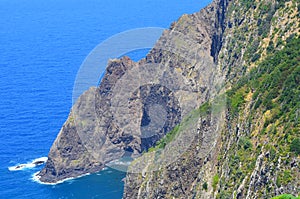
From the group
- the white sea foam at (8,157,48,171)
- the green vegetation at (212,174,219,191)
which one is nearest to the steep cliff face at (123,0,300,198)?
the green vegetation at (212,174,219,191)

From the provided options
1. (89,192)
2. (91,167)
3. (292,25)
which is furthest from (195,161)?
(91,167)

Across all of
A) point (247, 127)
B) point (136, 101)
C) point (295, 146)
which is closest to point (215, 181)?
point (247, 127)

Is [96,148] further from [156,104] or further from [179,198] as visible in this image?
[179,198]

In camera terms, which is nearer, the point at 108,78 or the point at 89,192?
the point at 89,192

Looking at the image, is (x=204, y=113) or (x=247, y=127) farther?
(x=204, y=113)

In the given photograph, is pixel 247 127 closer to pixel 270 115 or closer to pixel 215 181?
pixel 270 115

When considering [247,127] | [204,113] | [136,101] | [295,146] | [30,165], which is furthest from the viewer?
[136,101]

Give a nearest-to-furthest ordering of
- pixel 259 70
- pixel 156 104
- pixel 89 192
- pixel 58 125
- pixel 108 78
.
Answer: pixel 259 70 → pixel 89 192 → pixel 156 104 → pixel 108 78 → pixel 58 125
